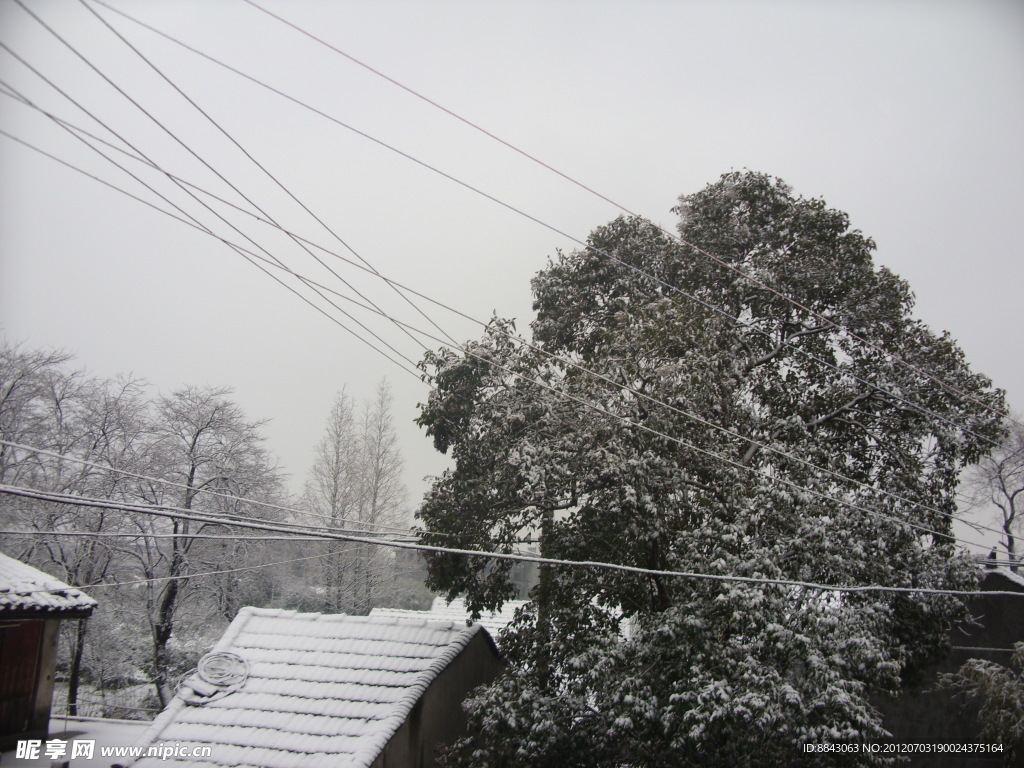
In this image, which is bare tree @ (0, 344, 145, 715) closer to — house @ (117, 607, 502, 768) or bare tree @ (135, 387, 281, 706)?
bare tree @ (135, 387, 281, 706)

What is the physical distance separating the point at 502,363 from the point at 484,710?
4.92 meters

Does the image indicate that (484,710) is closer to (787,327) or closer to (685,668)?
(685,668)

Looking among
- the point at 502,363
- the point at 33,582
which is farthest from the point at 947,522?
the point at 33,582

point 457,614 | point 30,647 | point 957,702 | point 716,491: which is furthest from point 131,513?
point 957,702

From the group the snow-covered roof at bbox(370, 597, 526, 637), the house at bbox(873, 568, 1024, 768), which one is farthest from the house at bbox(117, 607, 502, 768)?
the house at bbox(873, 568, 1024, 768)

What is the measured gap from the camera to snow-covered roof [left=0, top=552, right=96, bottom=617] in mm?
10461

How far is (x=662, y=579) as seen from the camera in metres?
9.95

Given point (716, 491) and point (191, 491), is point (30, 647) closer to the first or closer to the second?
point (191, 491)

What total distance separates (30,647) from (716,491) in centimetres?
1186

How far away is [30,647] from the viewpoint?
12203 millimetres

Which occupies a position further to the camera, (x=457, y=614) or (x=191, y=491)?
(x=457, y=614)

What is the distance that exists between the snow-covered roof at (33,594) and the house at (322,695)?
125 inches

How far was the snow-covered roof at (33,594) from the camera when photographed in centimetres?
1046

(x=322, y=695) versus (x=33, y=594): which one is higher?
Answer: (x=33, y=594)
